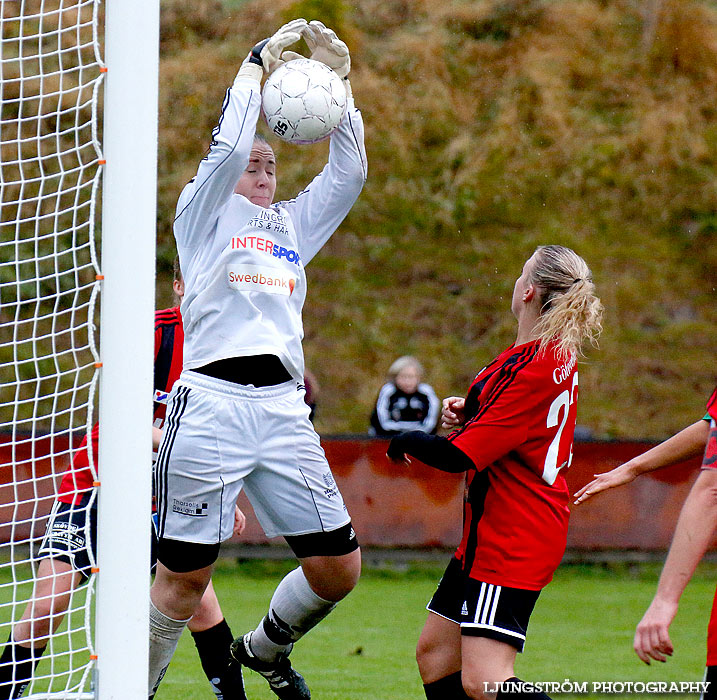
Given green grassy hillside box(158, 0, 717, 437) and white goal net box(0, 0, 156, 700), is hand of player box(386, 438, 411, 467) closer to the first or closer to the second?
white goal net box(0, 0, 156, 700)

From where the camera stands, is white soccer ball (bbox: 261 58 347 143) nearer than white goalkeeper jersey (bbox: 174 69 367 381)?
No

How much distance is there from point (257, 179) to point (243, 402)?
0.86 m

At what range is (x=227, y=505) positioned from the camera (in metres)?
3.64

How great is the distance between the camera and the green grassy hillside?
13414mm

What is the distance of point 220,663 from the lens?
14.2 feet

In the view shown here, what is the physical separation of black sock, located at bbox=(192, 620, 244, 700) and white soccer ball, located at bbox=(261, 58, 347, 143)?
82.6 inches

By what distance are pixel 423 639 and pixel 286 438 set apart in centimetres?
84

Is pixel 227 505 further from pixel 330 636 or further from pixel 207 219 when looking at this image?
pixel 330 636

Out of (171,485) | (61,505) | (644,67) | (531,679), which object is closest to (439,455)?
(171,485)

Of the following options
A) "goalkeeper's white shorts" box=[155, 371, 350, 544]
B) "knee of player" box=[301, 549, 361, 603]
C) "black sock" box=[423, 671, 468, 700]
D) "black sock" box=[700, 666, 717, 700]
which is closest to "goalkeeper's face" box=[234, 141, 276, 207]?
"goalkeeper's white shorts" box=[155, 371, 350, 544]

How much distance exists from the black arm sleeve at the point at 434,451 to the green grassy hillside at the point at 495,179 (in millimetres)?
9593

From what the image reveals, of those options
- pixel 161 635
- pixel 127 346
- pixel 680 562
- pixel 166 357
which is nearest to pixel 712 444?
pixel 680 562

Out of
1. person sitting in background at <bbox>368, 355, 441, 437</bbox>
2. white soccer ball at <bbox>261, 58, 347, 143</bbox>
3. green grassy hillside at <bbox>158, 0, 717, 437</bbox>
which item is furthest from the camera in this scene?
green grassy hillside at <bbox>158, 0, 717, 437</bbox>

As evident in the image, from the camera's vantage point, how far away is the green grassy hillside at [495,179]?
13414 mm
